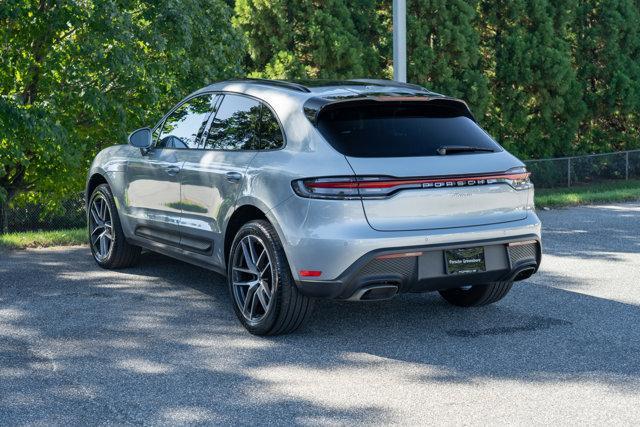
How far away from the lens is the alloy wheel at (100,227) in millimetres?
8969

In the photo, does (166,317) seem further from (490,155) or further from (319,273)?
(490,155)

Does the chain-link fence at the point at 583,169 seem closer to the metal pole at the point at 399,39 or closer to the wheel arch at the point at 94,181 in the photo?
the metal pole at the point at 399,39

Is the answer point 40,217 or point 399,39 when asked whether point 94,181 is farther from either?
point 40,217

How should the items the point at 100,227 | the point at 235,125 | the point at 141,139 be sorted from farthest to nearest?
the point at 100,227 → the point at 141,139 → the point at 235,125

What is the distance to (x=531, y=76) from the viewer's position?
76.4 ft

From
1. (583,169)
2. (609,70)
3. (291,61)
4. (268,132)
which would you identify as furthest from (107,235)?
(609,70)

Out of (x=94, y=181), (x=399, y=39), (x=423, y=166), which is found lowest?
(x=94, y=181)

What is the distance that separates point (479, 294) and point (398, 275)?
1461 mm

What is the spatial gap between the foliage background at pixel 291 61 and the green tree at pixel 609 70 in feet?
0.13

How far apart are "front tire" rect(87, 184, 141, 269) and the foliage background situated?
8.06 ft

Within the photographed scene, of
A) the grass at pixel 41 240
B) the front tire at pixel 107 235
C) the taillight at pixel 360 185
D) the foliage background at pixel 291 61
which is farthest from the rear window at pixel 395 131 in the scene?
the foliage background at pixel 291 61

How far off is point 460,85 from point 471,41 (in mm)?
1138

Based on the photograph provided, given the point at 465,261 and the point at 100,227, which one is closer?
the point at 465,261

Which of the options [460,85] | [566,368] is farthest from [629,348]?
[460,85]
